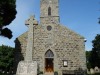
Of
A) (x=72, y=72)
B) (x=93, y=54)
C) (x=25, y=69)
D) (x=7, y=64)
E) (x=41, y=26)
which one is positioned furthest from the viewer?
(x=7, y=64)

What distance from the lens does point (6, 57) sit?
5500 cm

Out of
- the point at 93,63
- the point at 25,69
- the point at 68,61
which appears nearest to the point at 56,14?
the point at 68,61

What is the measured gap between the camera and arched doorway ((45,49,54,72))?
32659mm

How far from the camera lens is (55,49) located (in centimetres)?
3241

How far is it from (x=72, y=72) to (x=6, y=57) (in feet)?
88.6

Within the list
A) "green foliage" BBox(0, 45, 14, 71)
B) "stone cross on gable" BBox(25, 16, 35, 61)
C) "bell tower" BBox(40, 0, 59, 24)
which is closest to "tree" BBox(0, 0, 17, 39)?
"stone cross on gable" BBox(25, 16, 35, 61)

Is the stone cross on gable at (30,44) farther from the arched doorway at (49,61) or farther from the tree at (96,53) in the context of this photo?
the tree at (96,53)

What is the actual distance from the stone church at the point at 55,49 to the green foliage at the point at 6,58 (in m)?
22.1

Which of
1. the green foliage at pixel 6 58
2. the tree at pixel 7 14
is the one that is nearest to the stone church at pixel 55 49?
the tree at pixel 7 14

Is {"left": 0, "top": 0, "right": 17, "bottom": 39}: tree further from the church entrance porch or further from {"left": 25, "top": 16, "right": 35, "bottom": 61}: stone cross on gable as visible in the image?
the church entrance porch

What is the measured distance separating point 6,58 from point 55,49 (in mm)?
25298

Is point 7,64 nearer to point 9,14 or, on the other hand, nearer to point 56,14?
point 56,14

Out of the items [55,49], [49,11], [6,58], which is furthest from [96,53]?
[6,58]

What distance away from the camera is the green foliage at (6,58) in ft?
178
